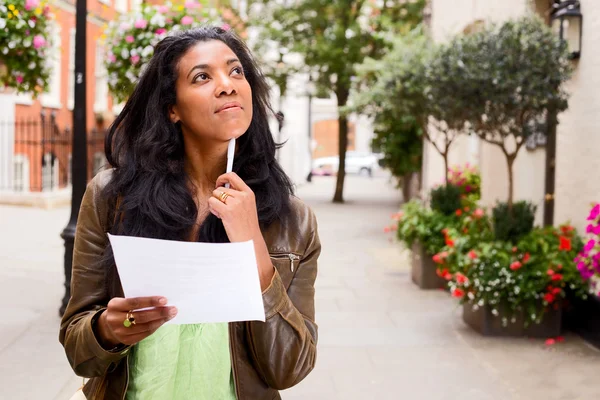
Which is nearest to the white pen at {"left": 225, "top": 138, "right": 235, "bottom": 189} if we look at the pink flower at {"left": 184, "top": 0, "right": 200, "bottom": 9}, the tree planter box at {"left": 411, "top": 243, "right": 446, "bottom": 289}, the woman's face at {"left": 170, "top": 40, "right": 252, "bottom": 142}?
the woman's face at {"left": 170, "top": 40, "right": 252, "bottom": 142}

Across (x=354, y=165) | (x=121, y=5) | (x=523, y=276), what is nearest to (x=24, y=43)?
(x=523, y=276)

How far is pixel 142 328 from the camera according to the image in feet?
5.87

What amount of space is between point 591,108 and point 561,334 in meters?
1.96

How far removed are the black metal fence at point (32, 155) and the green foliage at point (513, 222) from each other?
13024 millimetres

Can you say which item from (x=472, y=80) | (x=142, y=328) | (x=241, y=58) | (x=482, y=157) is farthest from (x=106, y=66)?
(x=142, y=328)

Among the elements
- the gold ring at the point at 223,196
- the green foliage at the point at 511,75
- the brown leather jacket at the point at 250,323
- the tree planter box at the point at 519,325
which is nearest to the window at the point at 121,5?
the green foliage at the point at 511,75

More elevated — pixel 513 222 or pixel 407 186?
pixel 513 222

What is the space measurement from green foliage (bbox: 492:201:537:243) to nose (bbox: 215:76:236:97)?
17.0 ft

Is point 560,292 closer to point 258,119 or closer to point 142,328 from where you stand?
point 258,119

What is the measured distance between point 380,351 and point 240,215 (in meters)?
4.68

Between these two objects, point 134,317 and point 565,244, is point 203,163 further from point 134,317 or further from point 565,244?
point 565,244

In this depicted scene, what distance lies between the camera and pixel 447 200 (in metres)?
9.33

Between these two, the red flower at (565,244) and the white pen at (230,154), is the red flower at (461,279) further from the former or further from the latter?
the white pen at (230,154)

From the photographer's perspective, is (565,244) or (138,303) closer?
(138,303)
